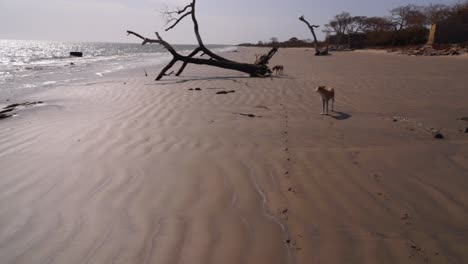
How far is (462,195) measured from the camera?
112 inches

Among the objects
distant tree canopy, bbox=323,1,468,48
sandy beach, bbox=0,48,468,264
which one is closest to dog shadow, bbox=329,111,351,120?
sandy beach, bbox=0,48,468,264

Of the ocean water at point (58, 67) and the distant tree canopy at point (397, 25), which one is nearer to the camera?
the ocean water at point (58, 67)

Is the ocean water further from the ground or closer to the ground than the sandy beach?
closer to the ground

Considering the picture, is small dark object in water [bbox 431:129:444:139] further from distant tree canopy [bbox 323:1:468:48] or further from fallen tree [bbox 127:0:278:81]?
distant tree canopy [bbox 323:1:468:48]

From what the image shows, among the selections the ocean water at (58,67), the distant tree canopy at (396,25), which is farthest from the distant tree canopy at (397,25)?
the ocean water at (58,67)

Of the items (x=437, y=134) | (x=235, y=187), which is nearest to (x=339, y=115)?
(x=437, y=134)

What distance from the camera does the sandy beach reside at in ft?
7.34

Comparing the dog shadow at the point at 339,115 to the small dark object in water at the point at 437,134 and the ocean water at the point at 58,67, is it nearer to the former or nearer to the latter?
the small dark object in water at the point at 437,134

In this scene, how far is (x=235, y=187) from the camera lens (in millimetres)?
3121

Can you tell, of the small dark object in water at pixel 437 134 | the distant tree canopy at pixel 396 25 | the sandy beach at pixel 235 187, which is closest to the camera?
the sandy beach at pixel 235 187

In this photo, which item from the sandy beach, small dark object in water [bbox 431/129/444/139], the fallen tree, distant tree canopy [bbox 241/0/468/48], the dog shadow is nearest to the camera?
the sandy beach

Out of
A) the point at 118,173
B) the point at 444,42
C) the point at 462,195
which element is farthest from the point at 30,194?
the point at 444,42

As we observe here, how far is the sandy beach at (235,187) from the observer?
224 centimetres

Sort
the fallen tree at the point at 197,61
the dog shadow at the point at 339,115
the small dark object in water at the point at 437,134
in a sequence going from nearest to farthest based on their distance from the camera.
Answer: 1. the small dark object in water at the point at 437,134
2. the dog shadow at the point at 339,115
3. the fallen tree at the point at 197,61
